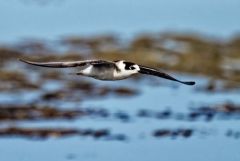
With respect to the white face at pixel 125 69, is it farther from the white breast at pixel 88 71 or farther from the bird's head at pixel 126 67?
the white breast at pixel 88 71

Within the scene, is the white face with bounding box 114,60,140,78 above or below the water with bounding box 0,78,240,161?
above

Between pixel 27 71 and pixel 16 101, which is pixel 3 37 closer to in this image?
pixel 27 71

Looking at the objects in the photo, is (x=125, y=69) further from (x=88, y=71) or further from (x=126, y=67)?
(x=88, y=71)

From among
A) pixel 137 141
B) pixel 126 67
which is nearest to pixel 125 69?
pixel 126 67

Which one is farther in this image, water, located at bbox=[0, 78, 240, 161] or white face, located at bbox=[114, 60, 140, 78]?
water, located at bbox=[0, 78, 240, 161]

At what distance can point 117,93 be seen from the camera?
2117 cm

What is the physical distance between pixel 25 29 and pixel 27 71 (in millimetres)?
5564

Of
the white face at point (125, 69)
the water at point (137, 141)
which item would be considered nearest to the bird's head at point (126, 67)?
the white face at point (125, 69)

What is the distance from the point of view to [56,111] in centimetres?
1948

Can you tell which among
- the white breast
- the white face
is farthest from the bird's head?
the white breast

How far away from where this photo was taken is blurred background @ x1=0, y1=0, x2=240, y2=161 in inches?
669

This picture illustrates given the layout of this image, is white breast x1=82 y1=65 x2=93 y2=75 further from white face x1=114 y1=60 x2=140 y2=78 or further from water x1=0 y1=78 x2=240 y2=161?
water x1=0 y1=78 x2=240 y2=161

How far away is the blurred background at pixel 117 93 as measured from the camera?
16984 mm

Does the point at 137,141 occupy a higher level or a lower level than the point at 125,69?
lower
